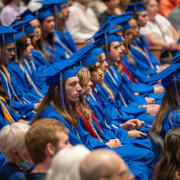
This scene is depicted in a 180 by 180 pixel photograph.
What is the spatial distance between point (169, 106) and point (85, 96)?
78 cm

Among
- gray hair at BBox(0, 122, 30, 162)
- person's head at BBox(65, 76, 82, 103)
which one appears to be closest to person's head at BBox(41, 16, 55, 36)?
person's head at BBox(65, 76, 82, 103)

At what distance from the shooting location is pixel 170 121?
3.11 m

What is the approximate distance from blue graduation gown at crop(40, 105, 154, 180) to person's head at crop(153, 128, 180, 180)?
33.2 inches

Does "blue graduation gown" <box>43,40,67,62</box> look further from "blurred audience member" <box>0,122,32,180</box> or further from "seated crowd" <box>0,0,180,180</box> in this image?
"blurred audience member" <box>0,122,32,180</box>

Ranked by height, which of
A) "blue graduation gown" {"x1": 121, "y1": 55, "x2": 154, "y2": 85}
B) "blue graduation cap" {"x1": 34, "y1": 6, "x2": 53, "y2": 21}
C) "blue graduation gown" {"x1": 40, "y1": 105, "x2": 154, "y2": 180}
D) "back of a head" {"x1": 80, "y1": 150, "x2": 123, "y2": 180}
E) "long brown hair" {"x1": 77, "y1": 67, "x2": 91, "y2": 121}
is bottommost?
"blue graduation gown" {"x1": 121, "y1": 55, "x2": 154, "y2": 85}

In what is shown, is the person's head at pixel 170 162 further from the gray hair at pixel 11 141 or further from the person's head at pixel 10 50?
the person's head at pixel 10 50

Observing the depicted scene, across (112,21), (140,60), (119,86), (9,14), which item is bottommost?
(140,60)

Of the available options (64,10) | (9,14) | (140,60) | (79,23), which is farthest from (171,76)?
(79,23)

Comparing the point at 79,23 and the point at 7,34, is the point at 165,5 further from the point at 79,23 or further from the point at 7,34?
the point at 7,34

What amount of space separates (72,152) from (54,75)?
1.33 metres

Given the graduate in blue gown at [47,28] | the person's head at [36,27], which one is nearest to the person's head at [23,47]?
the person's head at [36,27]

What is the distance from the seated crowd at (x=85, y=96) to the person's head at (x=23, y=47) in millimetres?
10

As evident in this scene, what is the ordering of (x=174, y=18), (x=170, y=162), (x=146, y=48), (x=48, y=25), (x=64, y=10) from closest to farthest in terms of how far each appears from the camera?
1. (x=170, y=162)
2. (x=48, y=25)
3. (x=64, y=10)
4. (x=146, y=48)
5. (x=174, y=18)

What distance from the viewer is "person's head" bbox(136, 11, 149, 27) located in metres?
6.55
